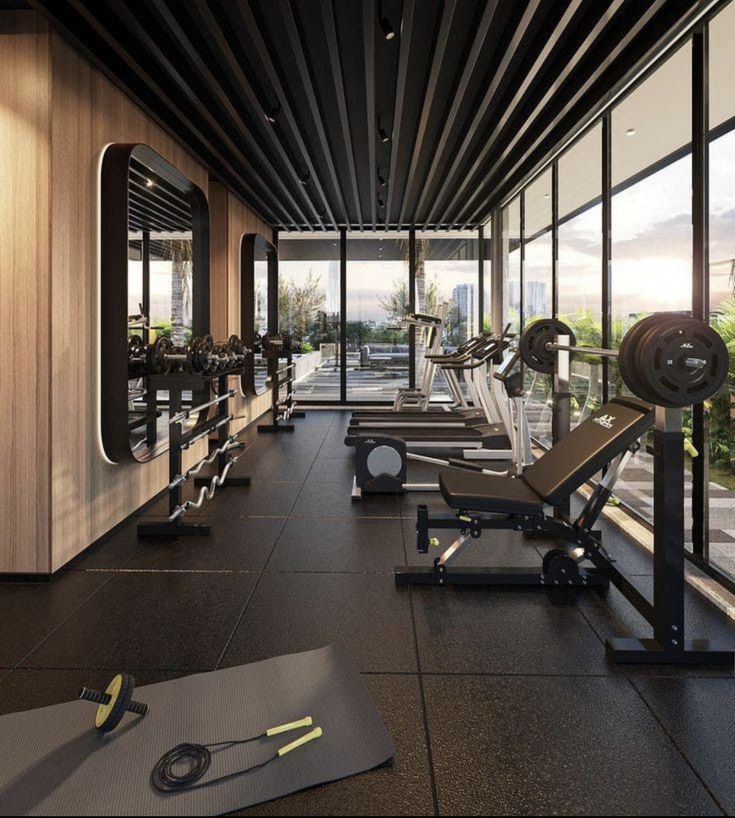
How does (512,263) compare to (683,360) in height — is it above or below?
Answer: above

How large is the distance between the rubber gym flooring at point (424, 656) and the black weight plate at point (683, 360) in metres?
1.04

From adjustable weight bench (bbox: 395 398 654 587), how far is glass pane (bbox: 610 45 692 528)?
0.78 meters

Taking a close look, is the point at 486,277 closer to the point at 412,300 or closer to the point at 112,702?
the point at 412,300

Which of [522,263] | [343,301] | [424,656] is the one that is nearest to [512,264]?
[522,263]

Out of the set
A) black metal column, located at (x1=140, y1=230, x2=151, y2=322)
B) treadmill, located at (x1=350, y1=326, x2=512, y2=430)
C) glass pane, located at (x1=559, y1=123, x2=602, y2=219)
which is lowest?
treadmill, located at (x1=350, y1=326, x2=512, y2=430)

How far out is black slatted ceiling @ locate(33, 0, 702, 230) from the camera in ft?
12.1

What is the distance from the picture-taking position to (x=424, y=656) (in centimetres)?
268

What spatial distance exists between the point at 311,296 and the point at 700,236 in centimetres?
A: 803

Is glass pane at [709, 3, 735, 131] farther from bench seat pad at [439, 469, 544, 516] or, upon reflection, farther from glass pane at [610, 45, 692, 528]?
bench seat pad at [439, 469, 544, 516]

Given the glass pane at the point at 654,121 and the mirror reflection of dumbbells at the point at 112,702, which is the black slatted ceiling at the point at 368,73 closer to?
the glass pane at the point at 654,121

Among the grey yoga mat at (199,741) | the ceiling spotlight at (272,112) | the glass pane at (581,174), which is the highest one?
the ceiling spotlight at (272,112)

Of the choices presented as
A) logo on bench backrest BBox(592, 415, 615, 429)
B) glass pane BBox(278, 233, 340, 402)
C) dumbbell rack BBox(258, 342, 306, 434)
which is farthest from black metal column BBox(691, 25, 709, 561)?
glass pane BBox(278, 233, 340, 402)

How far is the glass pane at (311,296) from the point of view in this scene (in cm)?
1102

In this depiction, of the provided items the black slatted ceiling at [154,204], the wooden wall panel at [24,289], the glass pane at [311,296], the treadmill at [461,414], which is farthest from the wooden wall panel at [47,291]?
the glass pane at [311,296]
